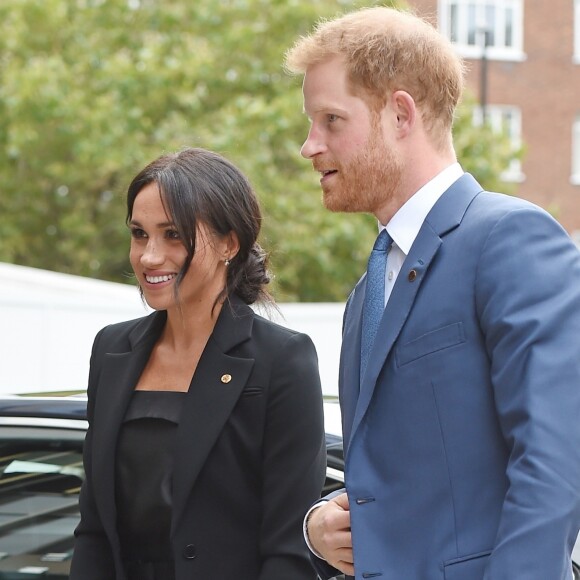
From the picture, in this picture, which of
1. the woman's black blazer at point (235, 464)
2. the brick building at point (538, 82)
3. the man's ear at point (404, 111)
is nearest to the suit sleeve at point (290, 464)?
the woman's black blazer at point (235, 464)

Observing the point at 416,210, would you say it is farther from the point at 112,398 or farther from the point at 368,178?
the point at 112,398

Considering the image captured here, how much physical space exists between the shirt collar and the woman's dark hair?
2.72 feet

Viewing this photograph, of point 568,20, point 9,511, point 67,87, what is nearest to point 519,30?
point 568,20

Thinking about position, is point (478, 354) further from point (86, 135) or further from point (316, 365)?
point (86, 135)

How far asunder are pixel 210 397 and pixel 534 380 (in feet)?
3.63

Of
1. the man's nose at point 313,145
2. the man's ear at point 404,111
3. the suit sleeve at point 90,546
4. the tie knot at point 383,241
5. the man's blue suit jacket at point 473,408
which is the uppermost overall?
the man's ear at point 404,111

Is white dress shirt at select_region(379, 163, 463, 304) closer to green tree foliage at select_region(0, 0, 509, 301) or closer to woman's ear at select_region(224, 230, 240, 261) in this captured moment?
woman's ear at select_region(224, 230, 240, 261)

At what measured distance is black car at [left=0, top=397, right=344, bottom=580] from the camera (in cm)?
312

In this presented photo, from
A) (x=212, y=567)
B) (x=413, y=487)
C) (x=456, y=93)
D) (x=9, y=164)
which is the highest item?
(x=456, y=93)

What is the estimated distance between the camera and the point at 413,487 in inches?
73.7

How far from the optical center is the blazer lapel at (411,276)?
192 cm

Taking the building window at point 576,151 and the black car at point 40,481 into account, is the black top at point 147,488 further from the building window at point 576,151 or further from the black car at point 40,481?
the building window at point 576,151

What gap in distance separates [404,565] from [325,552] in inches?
8.5

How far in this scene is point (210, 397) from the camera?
8.78 ft
